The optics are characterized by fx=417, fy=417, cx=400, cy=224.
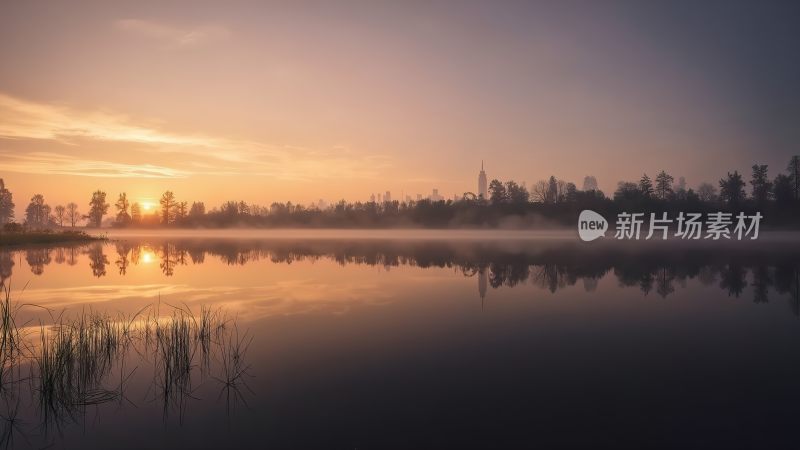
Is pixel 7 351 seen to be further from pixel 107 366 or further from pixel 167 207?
pixel 167 207

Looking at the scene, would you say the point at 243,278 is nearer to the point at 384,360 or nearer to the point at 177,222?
the point at 384,360

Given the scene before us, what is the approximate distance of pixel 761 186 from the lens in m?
122

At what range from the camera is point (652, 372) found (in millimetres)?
10742

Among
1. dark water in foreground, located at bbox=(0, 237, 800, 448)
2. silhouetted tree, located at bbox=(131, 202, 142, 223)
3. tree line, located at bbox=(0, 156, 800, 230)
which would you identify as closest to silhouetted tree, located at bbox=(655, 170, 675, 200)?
tree line, located at bbox=(0, 156, 800, 230)

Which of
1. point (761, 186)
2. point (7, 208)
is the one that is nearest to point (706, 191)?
point (761, 186)

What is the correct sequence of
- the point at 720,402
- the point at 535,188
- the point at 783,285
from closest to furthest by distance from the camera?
the point at 720,402 < the point at 783,285 < the point at 535,188

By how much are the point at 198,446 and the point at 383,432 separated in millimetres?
3324

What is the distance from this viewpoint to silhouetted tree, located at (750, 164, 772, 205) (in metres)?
122

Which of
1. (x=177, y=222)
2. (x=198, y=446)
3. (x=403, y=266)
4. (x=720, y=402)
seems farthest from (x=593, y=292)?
(x=177, y=222)

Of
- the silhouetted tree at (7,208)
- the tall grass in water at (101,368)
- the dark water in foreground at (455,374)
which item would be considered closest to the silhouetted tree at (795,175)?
the dark water in foreground at (455,374)
